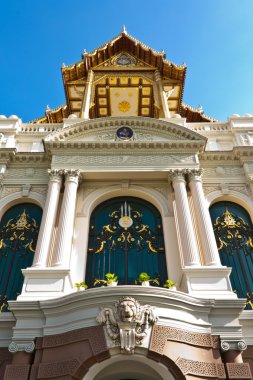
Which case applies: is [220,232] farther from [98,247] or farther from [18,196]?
[18,196]

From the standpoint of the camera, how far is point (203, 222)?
44.1 ft

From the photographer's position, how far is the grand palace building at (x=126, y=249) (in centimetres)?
959

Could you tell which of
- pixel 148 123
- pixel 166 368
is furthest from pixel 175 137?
pixel 166 368

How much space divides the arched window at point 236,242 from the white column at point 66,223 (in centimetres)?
589

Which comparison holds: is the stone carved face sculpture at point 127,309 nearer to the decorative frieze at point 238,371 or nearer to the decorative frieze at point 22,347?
the decorative frieze at point 22,347

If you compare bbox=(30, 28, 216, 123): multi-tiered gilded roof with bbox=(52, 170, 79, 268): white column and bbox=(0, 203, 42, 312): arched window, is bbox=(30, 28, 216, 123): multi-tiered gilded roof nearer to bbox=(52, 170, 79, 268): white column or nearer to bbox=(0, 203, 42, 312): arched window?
bbox=(52, 170, 79, 268): white column

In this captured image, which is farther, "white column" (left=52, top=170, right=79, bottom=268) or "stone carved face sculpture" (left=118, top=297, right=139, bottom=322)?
"white column" (left=52, top=170, right=79, bottom=268)

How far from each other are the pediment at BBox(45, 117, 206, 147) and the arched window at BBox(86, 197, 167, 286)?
2.82 metres

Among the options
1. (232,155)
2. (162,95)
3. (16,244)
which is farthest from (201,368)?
(162,95)

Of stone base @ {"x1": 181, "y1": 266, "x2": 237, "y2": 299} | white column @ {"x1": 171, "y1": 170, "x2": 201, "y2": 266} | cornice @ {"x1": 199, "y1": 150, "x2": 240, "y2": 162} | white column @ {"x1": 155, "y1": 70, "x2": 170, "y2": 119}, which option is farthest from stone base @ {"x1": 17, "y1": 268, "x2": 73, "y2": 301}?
white column @ {"x1": 155, "y1": 70, "x2": 170, "y2": 119}

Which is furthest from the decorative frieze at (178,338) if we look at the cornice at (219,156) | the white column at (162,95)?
the white column at (162,95)

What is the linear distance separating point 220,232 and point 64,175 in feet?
22.6

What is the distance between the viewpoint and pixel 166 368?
30.5 ft

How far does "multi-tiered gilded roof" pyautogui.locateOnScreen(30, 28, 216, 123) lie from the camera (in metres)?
22.9
